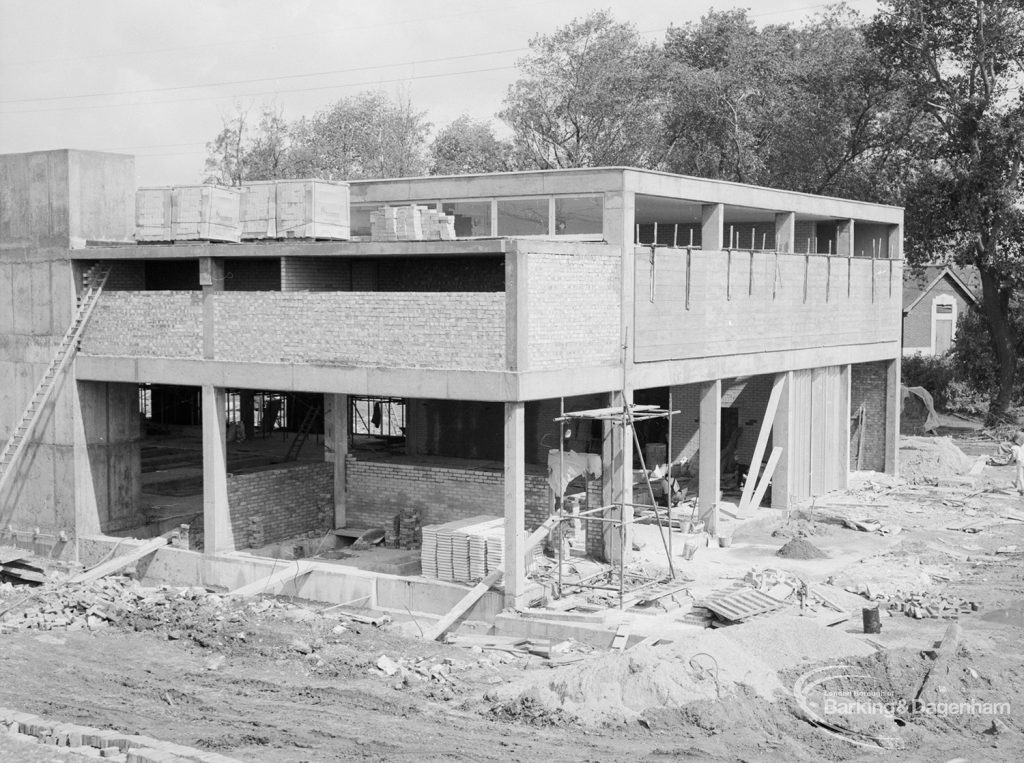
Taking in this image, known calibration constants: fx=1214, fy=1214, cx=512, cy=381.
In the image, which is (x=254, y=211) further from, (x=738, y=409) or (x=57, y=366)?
(x=738, y=409)

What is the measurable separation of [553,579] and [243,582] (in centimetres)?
593

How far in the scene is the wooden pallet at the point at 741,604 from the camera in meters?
19.0

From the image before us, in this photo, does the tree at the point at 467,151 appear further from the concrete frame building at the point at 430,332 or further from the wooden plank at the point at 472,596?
the wooden plank at the point at 472,596

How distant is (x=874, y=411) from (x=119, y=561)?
21028 millimetres

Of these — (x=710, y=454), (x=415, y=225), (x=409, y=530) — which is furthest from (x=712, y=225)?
(x=409, y=530)

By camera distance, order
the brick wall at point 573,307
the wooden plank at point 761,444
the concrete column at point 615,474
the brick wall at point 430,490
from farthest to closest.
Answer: the wooden plank at point 761,444, the brick wall at point 430,490, the concrete column at point 615,474, the brick wall at point 573,307

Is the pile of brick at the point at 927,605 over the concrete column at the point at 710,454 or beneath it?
beneath

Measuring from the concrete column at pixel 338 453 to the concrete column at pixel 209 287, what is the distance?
308 cm

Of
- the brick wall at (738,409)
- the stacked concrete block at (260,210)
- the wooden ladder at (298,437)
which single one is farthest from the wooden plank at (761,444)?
the stacked concrete block at (260,210)

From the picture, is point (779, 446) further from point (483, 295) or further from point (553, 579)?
point (483, 295)

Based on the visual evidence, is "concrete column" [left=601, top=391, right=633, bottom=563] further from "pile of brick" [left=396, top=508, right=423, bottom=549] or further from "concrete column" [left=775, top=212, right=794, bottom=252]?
"concrete column" [left=775, top=212, right=794, bottom=252]

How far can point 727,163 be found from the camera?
170 ft

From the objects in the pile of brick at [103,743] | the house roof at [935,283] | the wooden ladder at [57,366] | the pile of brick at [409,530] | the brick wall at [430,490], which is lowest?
the pile of brick at [103,743]

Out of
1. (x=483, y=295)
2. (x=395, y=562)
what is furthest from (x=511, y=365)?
(x=395, y=562)
